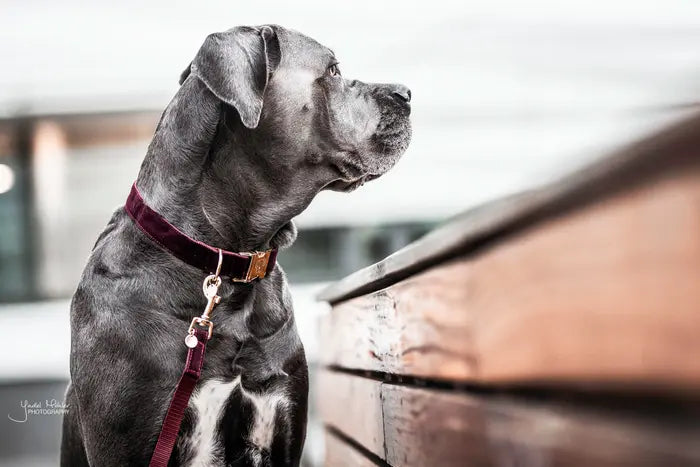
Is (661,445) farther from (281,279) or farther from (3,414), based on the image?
(3,414)

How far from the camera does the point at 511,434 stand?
2.45 ft

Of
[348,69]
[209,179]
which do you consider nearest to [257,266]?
[209,179]

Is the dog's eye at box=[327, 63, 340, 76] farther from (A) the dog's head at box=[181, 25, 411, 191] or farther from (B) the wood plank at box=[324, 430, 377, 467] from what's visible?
(B) the wood plank at box=[324, 430, 377, 467]

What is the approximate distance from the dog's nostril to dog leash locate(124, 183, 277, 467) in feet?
1.36

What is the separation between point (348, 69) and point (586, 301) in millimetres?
2925

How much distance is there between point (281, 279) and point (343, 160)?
0.27 m

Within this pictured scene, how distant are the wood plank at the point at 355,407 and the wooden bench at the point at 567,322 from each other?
0.75ft

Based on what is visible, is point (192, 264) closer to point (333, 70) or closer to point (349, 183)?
point (349, 183)

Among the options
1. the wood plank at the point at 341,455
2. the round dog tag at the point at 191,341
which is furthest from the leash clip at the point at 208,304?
the wood plank at the point at 341,455

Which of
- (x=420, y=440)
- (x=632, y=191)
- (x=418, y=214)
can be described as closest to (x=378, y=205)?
(x=418, y=214)

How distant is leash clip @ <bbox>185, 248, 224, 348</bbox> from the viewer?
1266 mm

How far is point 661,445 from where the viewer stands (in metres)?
0.48

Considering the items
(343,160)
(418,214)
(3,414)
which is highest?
(418,214)

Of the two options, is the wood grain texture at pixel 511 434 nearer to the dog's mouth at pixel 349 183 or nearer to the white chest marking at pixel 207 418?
the white chest marking at pixel 207 418
